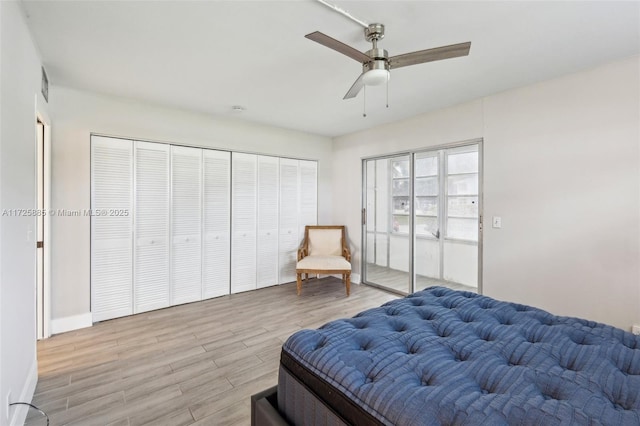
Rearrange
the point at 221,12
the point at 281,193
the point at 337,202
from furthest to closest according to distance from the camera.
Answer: the point at 337,202 → the point at 281,193 → the point at 221,12

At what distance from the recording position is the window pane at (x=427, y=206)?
389cm

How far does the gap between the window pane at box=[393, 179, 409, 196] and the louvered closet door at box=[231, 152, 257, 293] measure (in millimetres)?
2195

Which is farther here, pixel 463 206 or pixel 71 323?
pixel 463 206

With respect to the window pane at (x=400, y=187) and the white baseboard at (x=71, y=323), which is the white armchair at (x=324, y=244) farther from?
the white baseboard at (x=71, y=323)

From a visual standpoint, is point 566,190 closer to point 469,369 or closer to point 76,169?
point 469,369

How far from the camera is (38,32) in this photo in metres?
2.08

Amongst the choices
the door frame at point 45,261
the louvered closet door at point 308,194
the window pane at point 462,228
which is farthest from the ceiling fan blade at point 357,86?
the door frame at point 45,261

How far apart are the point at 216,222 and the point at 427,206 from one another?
9.86 feet

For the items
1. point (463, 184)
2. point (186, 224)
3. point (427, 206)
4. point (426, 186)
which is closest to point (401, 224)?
point (427, 206)

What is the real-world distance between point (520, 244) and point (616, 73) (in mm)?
1698

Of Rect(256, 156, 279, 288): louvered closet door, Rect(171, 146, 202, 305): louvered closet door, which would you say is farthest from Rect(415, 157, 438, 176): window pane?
Rect(171, 146, 202, 305): louvered closet door

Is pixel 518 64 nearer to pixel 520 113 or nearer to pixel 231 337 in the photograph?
pixel 520 113

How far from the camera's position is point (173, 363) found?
2.42m

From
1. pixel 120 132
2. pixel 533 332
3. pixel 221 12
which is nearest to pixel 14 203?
pixel 221 12
